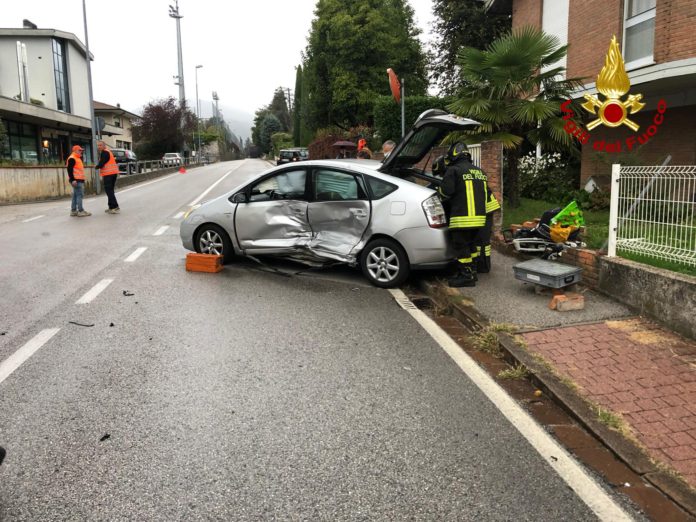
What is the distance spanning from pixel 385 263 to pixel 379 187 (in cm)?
98

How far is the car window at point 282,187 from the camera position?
818cm

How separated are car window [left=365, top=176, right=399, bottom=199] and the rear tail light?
1.58 ft

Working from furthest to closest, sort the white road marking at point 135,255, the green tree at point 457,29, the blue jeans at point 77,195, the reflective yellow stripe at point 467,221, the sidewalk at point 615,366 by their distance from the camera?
1. the green tree at point 457,29
2. the blue jeans at point 77,195
3. the white road marking at point 135,255
4. the reflective yellow stripe at point 467,221
5. the sidewalk at point 615,366

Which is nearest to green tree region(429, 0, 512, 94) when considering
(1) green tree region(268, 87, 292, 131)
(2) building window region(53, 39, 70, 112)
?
(2) building window region(53, 39, 70, 112)

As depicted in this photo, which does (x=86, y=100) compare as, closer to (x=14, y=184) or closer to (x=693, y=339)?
(x=14, y=184)

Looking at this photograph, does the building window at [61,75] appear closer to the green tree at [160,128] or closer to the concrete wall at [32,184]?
the green tree at [160,128]

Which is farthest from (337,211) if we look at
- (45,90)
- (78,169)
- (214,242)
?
(45,90)

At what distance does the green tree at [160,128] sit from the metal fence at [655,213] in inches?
2339

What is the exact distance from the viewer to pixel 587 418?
→ 372 centimetres

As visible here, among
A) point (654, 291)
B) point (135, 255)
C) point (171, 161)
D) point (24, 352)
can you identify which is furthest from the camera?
point (171, 161)

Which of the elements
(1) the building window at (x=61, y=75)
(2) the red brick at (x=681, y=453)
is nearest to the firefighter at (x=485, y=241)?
(2) the red brick at (x=681, y=453)

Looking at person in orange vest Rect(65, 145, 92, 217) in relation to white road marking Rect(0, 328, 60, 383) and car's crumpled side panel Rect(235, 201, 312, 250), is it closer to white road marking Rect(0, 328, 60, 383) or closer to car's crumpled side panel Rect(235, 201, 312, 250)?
car's crumpled side panel Rect(235, 201, 312, 250)

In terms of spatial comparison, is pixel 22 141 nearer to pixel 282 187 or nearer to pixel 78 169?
pixel 78 169

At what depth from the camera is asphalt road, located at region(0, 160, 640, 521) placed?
9.50 ft
